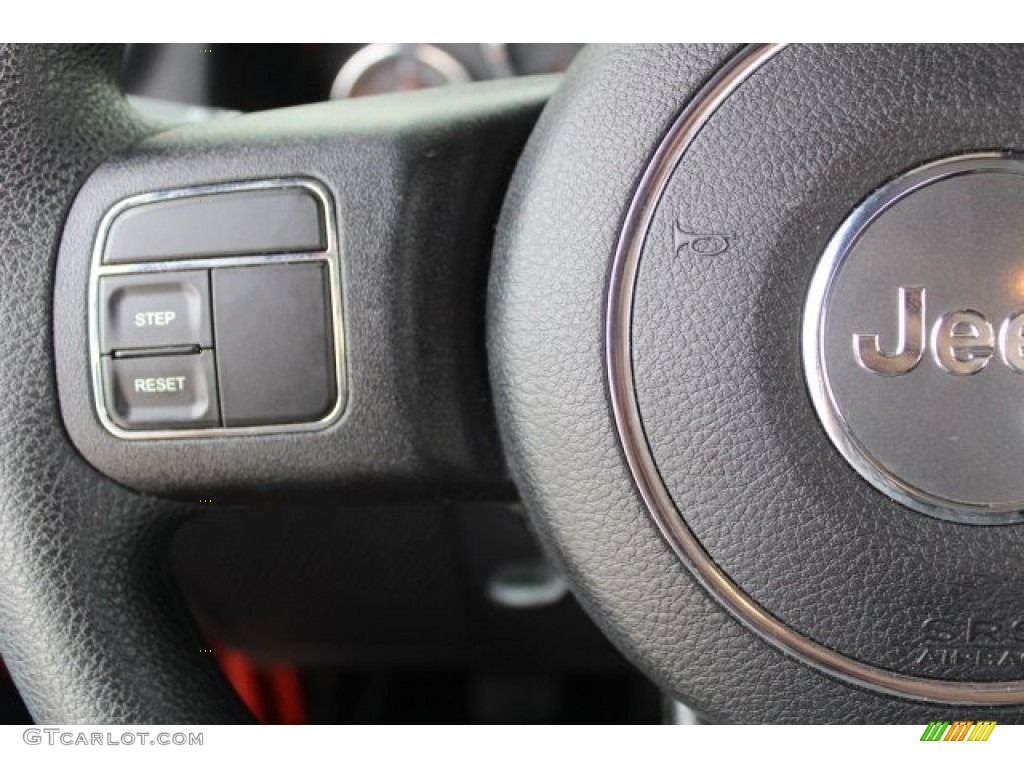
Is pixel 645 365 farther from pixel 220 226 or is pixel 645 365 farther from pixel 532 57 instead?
pixel 532 57

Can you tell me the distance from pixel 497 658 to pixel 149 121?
71 cm

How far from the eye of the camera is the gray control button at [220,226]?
0.65 metres

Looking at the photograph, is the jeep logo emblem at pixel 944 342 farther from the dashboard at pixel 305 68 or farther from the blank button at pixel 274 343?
the dashboard at pixel 305 68

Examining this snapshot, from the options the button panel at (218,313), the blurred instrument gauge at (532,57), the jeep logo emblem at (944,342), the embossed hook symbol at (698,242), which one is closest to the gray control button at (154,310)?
the button panel at (218,313)

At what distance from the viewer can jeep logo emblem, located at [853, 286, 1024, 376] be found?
1.95 ft

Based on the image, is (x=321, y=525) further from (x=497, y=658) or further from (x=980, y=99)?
(x=980, y=99)

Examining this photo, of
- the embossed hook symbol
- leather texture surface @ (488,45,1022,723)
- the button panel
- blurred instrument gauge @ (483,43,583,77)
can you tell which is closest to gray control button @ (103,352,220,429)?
the button panel

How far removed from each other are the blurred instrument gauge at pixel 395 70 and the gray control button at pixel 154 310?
687 mm

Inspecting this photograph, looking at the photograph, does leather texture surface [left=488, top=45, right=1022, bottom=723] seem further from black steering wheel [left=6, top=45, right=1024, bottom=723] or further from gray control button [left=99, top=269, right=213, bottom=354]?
gray control button [left=99, top=269, right=213, bottom=354]

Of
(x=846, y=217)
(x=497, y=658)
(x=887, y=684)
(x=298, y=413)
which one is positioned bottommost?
(x=497, y=658)

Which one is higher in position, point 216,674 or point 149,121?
point 149,121

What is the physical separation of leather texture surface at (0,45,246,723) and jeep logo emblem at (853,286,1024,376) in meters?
0.47
